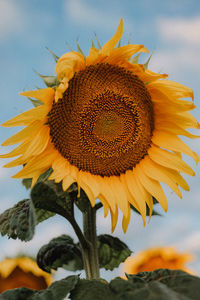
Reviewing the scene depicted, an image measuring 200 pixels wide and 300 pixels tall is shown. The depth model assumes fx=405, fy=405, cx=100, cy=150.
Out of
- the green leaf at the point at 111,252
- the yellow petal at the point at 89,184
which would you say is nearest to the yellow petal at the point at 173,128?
the yellow petal at the point at 89,184

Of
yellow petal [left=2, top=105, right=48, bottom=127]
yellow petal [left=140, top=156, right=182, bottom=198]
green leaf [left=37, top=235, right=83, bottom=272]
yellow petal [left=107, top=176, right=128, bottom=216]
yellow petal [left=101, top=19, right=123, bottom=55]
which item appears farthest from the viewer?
green leaf [left=37, top=235, right=83, bottom=272]

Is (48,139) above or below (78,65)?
below

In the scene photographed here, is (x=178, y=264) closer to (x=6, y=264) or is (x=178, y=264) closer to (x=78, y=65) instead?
(x=6, y=264)

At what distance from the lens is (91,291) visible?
2018 mm

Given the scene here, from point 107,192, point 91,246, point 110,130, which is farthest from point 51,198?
point 110,130

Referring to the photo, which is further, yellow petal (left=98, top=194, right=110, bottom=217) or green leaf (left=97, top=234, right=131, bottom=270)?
green leaf (left=97, top=234, right=131, bottom=270)

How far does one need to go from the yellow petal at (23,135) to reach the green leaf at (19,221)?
1.22 feet

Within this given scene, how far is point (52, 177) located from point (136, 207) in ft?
1.94

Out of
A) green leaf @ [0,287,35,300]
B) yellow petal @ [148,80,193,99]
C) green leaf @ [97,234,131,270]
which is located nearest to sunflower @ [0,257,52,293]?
green leaf @ [97,234,131,270]

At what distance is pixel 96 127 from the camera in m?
2.55

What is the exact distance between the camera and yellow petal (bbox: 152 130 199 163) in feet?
8.70

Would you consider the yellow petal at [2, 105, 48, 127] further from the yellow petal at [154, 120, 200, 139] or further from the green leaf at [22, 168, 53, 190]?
the yellow petal at [154, 120, 200, 139]

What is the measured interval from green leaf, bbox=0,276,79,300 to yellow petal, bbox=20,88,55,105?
38.3 inches

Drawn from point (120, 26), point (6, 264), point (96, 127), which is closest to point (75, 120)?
point (96, 127)
